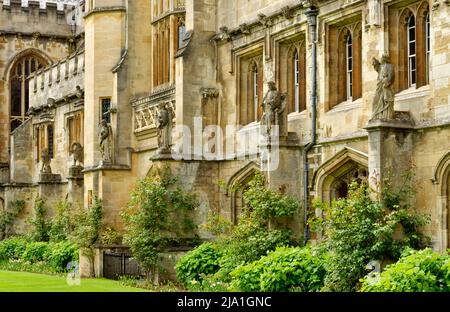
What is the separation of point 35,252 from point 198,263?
43.2 ft

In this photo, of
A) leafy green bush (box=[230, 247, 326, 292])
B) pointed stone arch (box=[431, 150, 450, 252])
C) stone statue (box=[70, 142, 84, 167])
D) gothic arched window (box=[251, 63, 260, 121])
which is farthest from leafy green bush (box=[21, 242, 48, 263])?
pointed stone arch (box=[431, 150, 450, 252])

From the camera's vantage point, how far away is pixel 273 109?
24.3m

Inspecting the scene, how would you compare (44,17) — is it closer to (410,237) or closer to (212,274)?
(212,274)

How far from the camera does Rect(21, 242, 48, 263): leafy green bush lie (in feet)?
119

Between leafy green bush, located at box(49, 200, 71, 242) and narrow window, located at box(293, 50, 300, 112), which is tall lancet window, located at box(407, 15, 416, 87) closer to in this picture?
narrow window, located at box(293, 50, 300, 112)

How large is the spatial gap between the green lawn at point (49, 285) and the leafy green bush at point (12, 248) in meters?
7.47

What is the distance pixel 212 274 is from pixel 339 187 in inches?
140

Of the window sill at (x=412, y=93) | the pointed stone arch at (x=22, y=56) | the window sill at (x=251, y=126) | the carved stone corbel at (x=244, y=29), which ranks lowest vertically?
the window sill at (x=251, y=126)

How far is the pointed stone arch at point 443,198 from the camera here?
19.9m

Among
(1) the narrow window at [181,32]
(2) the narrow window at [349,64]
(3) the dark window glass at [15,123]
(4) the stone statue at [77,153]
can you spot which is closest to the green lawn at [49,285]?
(2) the narrow window at [349,64]

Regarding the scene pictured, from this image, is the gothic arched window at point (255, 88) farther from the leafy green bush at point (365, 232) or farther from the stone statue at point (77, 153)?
the stone statue at point (77, 153)

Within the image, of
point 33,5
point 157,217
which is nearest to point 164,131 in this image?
point 157,217

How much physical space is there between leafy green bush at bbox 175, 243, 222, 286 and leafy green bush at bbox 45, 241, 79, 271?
7.76m
